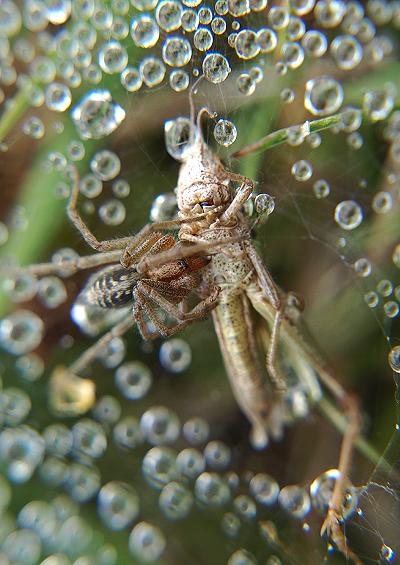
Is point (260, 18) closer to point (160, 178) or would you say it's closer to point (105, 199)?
point (160, 178)

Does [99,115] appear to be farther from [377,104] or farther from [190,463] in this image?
[190,463]

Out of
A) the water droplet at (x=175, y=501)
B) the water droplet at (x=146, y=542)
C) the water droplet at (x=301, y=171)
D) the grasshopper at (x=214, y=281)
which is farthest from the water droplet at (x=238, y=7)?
the water droplet at (x=146, y=542)

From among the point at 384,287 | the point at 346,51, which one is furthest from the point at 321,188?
the point at 346,51

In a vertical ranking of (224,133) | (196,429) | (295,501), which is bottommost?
(295,501)

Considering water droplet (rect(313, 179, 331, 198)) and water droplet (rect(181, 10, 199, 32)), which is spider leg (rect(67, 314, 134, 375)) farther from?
water droplet (rect(181, 10, 199, 32))

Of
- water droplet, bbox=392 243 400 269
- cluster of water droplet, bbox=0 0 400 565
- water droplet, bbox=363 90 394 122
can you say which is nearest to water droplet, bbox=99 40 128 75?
cluster of water droplet, bbox=0 0 400 565

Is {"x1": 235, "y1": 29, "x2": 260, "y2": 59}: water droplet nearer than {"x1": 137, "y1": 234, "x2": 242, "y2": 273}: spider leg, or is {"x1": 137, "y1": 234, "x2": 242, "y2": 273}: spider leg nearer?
{"x1": 137, "y1": 234, "x2": 242, "y2": 273}: spider leg
